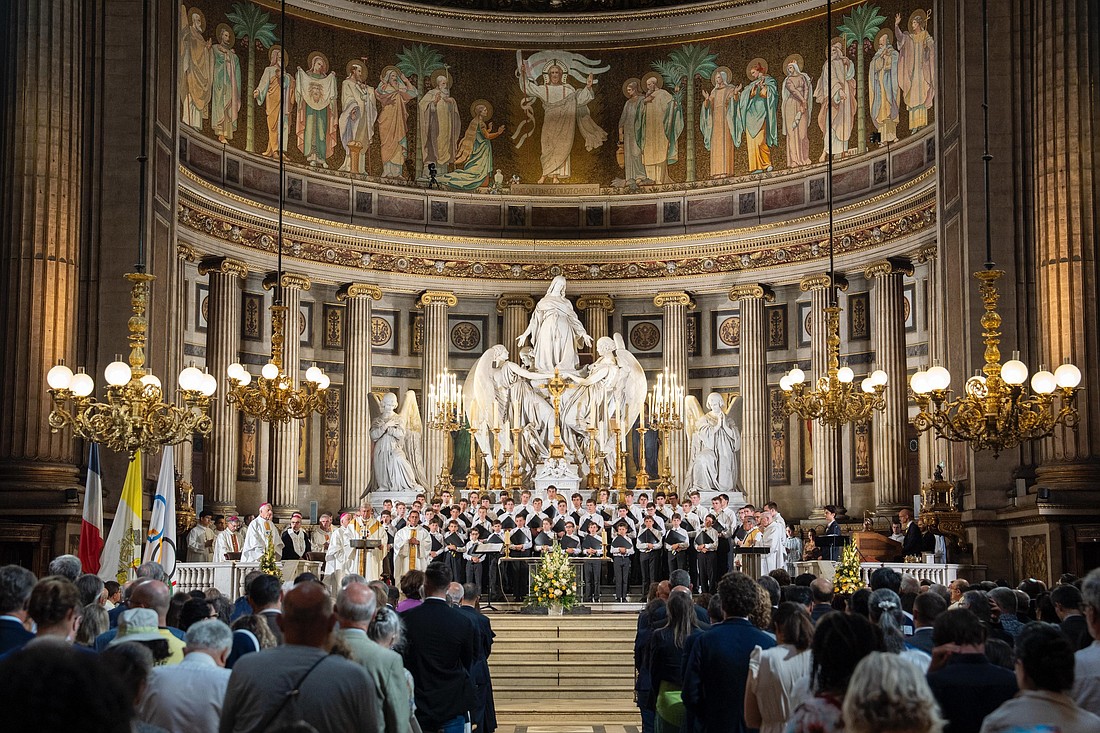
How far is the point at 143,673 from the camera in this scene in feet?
18.9

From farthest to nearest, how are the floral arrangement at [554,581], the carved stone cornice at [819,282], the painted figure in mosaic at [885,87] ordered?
1. the carved stone cornice at [819,282]
2. the painted figure in mosaic at [885,87]
3. the floral arrangement at [554,581]

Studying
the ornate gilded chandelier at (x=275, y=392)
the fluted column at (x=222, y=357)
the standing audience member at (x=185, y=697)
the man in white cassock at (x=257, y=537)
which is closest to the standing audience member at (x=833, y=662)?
the standing audience member at (x=185, y=697)

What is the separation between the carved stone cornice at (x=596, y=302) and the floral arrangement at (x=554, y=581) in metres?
14.1

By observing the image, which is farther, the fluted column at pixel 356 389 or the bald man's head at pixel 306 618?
the fluted column at pixel 356 389

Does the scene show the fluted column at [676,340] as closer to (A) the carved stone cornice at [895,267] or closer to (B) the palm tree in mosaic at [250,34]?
(A) the carved stone cornice at [895,267]

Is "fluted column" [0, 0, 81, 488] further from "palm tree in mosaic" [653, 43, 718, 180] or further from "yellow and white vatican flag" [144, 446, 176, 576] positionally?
"palm tree in mosaic" [653, 43, 718, 180]

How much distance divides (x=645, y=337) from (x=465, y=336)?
4707mm

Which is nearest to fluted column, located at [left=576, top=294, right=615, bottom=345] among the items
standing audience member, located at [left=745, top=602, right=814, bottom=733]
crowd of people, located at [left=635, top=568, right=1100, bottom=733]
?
crowd of people, located at [left=635, top=568, right=1100, bottom=733]

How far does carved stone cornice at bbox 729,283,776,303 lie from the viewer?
3491 cm

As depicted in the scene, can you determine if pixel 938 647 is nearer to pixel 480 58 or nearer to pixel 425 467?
pixel 425 467

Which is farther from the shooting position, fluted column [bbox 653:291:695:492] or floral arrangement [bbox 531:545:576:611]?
fluted column [bbox 653:291:695:492]

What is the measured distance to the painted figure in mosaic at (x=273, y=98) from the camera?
34.4 m

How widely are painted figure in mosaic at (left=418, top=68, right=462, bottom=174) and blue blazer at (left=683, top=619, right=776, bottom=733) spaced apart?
29361 mm

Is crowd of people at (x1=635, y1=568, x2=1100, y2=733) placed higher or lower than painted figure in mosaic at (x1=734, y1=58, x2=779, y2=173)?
lower
